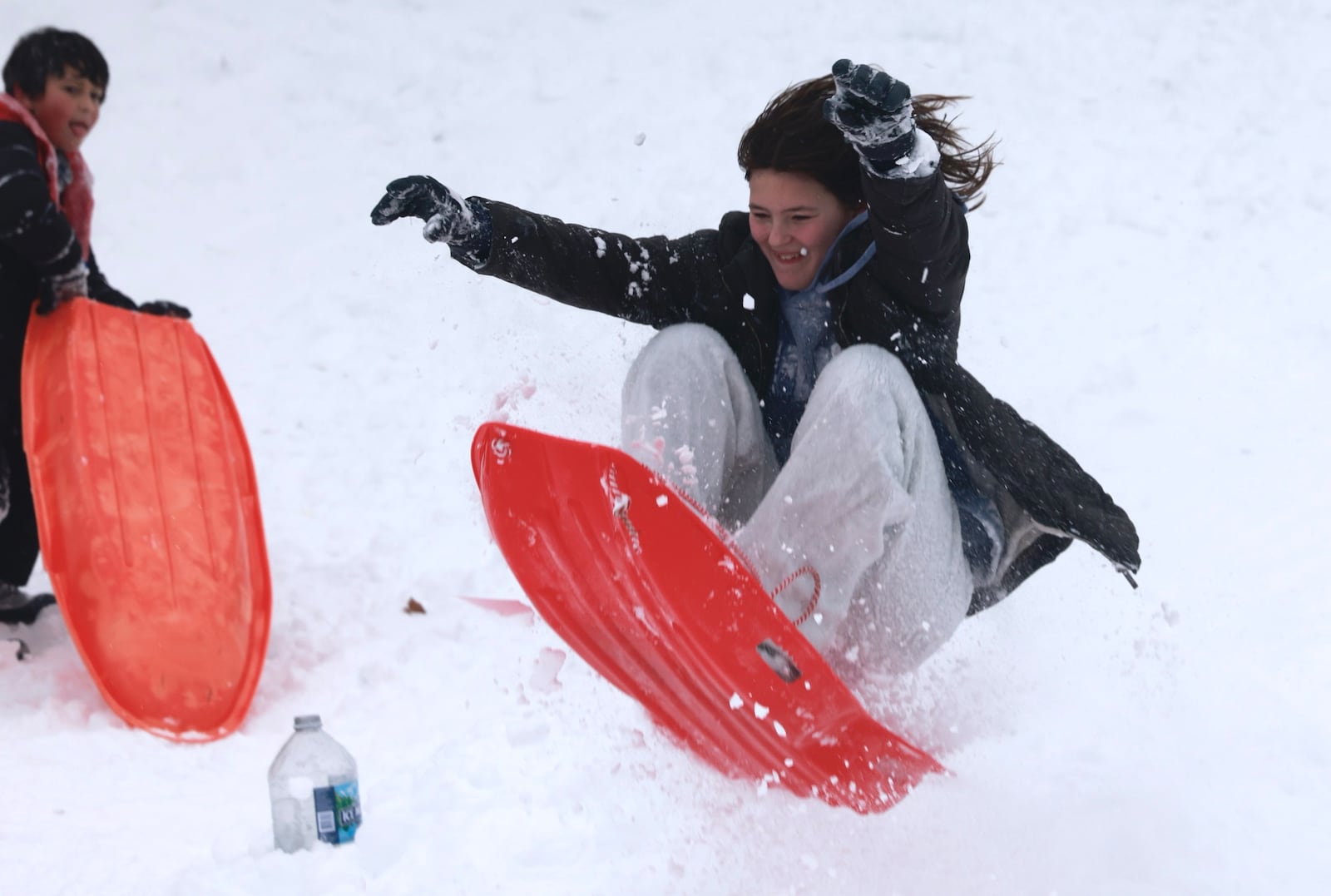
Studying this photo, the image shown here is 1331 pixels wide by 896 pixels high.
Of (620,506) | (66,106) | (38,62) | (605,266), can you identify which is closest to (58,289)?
(66,106)

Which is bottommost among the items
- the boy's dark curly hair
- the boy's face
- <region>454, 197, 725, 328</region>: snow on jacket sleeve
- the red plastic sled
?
the red plastic sled

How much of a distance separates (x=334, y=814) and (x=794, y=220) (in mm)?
1378

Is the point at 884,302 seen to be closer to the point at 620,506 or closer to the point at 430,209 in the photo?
the point at 620,506

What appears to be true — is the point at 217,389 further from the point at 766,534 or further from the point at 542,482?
the point at 766,534

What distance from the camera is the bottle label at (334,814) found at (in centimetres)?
239

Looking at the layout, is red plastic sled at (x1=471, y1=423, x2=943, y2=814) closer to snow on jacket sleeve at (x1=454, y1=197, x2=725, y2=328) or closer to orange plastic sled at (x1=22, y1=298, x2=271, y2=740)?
snow on jacket sleeve at (x1=454, y1=197, x2=725, y2=328)

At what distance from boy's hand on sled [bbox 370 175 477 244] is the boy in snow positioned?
62.1 inches

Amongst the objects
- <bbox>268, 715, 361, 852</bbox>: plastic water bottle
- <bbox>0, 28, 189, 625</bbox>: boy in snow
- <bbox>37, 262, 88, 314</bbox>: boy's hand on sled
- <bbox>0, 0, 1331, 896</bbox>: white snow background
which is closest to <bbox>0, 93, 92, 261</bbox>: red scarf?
<bbox>0, 28, 189, 625</bbox>: boy in snow

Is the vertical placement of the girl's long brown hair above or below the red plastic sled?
above

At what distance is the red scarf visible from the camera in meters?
3.19

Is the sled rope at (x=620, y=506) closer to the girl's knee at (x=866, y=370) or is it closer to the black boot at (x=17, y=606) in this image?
the girl's knee at (x=866, y=370)

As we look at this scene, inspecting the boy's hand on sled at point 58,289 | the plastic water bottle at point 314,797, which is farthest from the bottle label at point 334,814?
the boy's hand on sled at point 58,289

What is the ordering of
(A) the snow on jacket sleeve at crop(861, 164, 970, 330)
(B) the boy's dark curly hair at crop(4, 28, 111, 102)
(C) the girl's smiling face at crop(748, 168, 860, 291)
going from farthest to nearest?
(B) the boy's dark curly hair at crop(4, 28, 111, 102), (C) the girl's smiling face at crop(748, 168, 860, 291), (A) the snow on jacket sleeve at crop(861, 164, 970, 330)

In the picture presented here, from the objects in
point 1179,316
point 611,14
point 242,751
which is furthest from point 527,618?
point 611,14
